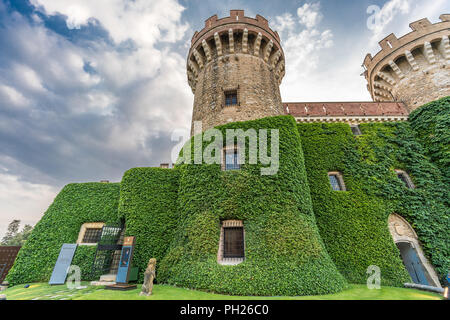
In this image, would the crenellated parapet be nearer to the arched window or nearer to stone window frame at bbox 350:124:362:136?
stone window frame at bbox 350:124:362:136

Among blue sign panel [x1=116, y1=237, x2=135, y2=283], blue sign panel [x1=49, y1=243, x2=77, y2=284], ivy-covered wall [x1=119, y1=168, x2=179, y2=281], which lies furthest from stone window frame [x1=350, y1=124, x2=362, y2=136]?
blue sign panel [x1=49, y1=243, x2=77, y2=284]

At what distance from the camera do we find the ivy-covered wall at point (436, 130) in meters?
11.9

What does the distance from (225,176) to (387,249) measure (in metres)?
9.00

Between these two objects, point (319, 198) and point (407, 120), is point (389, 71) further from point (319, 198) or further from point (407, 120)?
point (319, 198)

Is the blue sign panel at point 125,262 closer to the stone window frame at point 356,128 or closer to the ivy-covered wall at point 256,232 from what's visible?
the ivy-covered wall at point 256,232

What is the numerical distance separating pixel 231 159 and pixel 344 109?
11582 millimetres

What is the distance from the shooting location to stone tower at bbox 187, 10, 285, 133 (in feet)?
41.9

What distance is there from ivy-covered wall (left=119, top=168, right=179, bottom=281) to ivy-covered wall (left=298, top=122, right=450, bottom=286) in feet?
26.5

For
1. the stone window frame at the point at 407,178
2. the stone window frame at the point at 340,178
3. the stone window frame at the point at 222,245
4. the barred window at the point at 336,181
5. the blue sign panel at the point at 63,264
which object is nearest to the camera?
the stone window frame at the point at 222,245

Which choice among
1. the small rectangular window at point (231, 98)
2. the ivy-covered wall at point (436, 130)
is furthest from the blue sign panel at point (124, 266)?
the ivy-covered wall at point (436, 130)

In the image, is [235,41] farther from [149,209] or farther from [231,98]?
[149,209]

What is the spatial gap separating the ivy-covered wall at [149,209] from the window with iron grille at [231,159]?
3207 millimetres
